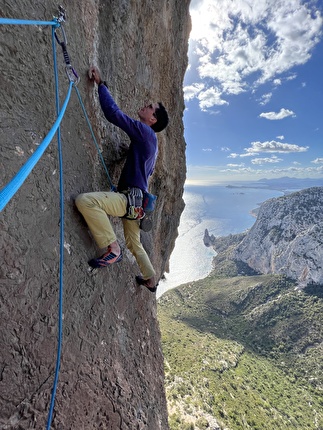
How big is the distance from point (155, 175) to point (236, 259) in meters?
129

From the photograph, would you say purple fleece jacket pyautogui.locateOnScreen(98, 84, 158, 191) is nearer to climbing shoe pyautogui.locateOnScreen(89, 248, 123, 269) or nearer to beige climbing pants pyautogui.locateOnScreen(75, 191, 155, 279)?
beige climbing pants pyautogui.locateOnScreen(75, 191, 155, 279)

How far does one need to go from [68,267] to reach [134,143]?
2.21m

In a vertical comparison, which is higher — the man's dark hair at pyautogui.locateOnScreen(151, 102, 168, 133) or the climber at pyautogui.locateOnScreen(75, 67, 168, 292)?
the man's dark hair at pyautogui.locateOnScreen(151, 102, 168, 133)

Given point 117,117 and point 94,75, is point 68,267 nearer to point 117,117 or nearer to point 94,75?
point 117,117

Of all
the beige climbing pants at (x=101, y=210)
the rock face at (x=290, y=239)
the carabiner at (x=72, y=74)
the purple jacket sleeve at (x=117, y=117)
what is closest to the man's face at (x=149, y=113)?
the purple jacket sleeve at (x=117, y=117)

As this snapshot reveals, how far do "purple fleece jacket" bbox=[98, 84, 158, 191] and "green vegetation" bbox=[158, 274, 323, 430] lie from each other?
38754 mm

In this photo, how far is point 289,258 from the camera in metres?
92.6

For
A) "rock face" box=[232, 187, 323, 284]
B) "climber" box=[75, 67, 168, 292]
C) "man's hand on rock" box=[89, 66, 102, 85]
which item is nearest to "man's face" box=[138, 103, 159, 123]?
"climber" box=[75, 67, 168, 292]

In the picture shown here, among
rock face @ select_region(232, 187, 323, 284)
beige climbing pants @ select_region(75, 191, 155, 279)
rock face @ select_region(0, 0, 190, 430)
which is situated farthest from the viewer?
rock face @ select_region(232, 187, 323, 284)

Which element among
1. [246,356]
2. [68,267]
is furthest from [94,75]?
[246,356]

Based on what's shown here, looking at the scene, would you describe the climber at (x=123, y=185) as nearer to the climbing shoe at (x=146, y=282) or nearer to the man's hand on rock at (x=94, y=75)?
the man's hand on rock at (x=94, y=75)

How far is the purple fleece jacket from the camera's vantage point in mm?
3977

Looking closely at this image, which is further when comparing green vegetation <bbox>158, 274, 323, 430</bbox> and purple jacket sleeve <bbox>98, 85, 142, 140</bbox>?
green vegetation <bbox>158, 274, 323, 430</bbox>

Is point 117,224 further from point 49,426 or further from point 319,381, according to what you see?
point 319,381
